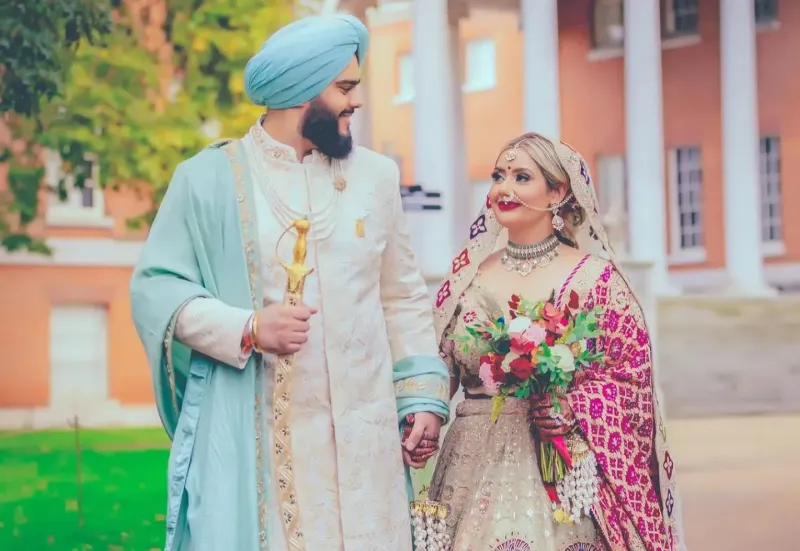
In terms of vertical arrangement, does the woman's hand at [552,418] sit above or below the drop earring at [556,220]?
below

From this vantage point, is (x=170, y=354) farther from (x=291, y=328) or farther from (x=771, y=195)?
(x=771, y=195)

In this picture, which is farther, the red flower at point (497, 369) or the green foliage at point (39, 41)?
the green foliage at point (39, 41)

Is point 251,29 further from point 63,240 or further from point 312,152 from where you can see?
point 312,152

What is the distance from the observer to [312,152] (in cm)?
292

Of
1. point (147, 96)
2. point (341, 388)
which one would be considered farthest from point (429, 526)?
point (147, 96)

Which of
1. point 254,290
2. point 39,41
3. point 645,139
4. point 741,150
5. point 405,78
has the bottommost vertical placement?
point 254,290

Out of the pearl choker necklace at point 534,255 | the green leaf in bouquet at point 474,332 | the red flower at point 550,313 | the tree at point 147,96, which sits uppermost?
the tree at point 147,96

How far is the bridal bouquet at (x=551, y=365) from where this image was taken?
3.31 meters

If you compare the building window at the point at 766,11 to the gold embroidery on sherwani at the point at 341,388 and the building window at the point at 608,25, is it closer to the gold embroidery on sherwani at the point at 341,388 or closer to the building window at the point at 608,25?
the building window at the point at 608,25

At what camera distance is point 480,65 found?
1352 cm

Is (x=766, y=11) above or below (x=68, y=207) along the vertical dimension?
above

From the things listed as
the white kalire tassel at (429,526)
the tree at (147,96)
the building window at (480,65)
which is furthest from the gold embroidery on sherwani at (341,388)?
the building window at (480,65)

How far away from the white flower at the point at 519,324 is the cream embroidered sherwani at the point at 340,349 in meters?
0.44

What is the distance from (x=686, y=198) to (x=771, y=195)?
1017 mm
